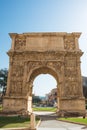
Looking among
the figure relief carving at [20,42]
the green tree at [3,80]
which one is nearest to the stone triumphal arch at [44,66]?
the figure relief carving at [20,42]

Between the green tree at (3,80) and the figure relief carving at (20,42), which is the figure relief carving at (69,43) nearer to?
the figure relief carving at (20,42)

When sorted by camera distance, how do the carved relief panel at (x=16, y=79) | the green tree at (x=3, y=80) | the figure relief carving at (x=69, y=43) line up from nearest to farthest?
the carved relief panel at (x=16, y=79)
the figure relief carving at (x=69, y=43)
the green tree at (x=3, y=80)

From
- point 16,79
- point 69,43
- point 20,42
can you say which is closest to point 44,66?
point 16,79

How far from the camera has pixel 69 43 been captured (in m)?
23.2

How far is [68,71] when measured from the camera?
2216 cm

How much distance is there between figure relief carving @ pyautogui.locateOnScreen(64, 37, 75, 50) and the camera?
75.4ft

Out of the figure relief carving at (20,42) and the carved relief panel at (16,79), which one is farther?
the figure relief carving at (20,42)

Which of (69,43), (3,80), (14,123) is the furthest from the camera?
(3,80)

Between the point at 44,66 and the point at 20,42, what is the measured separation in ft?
15.3

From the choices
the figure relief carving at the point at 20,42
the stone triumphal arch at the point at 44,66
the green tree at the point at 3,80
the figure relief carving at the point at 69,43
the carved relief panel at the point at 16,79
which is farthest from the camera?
the green tree at the point at 3,80

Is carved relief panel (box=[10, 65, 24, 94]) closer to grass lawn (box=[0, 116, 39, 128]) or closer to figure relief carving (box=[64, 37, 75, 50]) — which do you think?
figure relief carving (box=[64, 37, 75, 50])

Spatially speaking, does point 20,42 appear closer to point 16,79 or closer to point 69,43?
point 16,79

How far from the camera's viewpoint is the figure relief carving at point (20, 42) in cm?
2331

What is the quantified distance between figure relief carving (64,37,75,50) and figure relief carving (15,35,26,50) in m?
5.41
